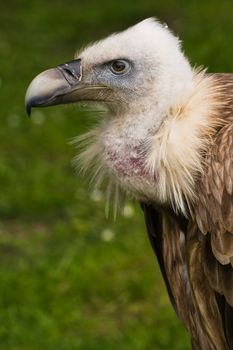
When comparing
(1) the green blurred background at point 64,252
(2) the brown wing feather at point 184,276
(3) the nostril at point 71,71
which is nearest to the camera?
(3) the nostril at point 71,71

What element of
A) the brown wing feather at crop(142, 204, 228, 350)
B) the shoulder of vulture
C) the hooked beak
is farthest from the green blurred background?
the shoulder of vulture

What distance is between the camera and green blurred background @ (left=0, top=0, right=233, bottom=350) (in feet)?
19.5

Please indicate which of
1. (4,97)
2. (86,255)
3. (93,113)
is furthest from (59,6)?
(93,113)

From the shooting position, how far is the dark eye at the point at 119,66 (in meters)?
3.79

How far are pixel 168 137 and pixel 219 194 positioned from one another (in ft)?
0.80

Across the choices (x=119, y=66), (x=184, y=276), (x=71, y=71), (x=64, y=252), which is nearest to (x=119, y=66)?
(x=119, y=66)

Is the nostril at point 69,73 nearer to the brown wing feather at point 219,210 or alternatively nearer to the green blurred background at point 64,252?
the green blurred background at point 64,252

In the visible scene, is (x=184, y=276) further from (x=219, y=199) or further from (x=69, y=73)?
(x=69, y=73)

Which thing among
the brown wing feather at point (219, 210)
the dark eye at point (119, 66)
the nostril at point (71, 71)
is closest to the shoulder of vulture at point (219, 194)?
the brown wing feather at point (219, 210)

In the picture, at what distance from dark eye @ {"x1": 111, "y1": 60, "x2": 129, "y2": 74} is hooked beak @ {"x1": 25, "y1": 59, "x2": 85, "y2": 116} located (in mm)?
120

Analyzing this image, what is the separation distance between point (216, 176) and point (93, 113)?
597 mm

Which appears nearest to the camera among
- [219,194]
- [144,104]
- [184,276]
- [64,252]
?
[219,194]

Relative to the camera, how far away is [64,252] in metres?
6.68

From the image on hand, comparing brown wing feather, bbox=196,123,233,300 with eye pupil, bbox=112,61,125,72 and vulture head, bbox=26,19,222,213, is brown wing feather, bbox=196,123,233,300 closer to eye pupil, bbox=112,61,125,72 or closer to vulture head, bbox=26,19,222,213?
vulture head, bbox=26,19,222,213
